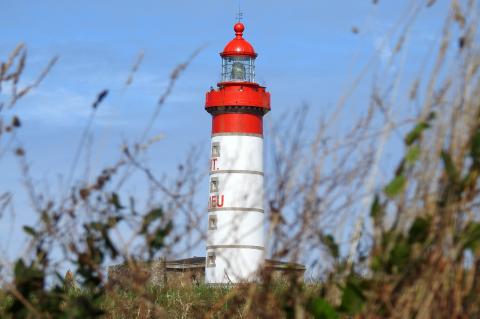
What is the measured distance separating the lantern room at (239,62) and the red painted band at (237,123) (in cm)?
131

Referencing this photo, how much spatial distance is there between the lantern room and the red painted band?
51.6 inches

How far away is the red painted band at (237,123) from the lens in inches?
1224

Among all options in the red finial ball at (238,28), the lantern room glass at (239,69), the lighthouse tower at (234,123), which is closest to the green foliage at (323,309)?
the lighthouse tower at (234,123)

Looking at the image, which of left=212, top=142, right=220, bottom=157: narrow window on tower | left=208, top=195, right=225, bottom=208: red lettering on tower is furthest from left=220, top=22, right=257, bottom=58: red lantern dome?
left=208, top=195, right=225, bottom=208: red lettering on tower

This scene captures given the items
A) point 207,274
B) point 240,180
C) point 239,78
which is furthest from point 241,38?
point 207,274

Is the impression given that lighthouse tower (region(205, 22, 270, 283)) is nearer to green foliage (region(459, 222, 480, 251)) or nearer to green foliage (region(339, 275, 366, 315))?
green foliage (region(339, 275, 366, 315))

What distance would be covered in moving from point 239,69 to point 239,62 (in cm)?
27

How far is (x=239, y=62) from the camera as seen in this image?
3228 centimetres

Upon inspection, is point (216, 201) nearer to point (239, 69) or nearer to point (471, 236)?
point (239, 69)

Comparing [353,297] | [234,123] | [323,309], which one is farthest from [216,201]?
[353,297]

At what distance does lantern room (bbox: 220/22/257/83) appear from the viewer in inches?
1261

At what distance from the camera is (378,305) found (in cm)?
249

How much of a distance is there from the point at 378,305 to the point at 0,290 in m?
1.33

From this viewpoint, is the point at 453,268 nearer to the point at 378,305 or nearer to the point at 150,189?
the point at 378,305
